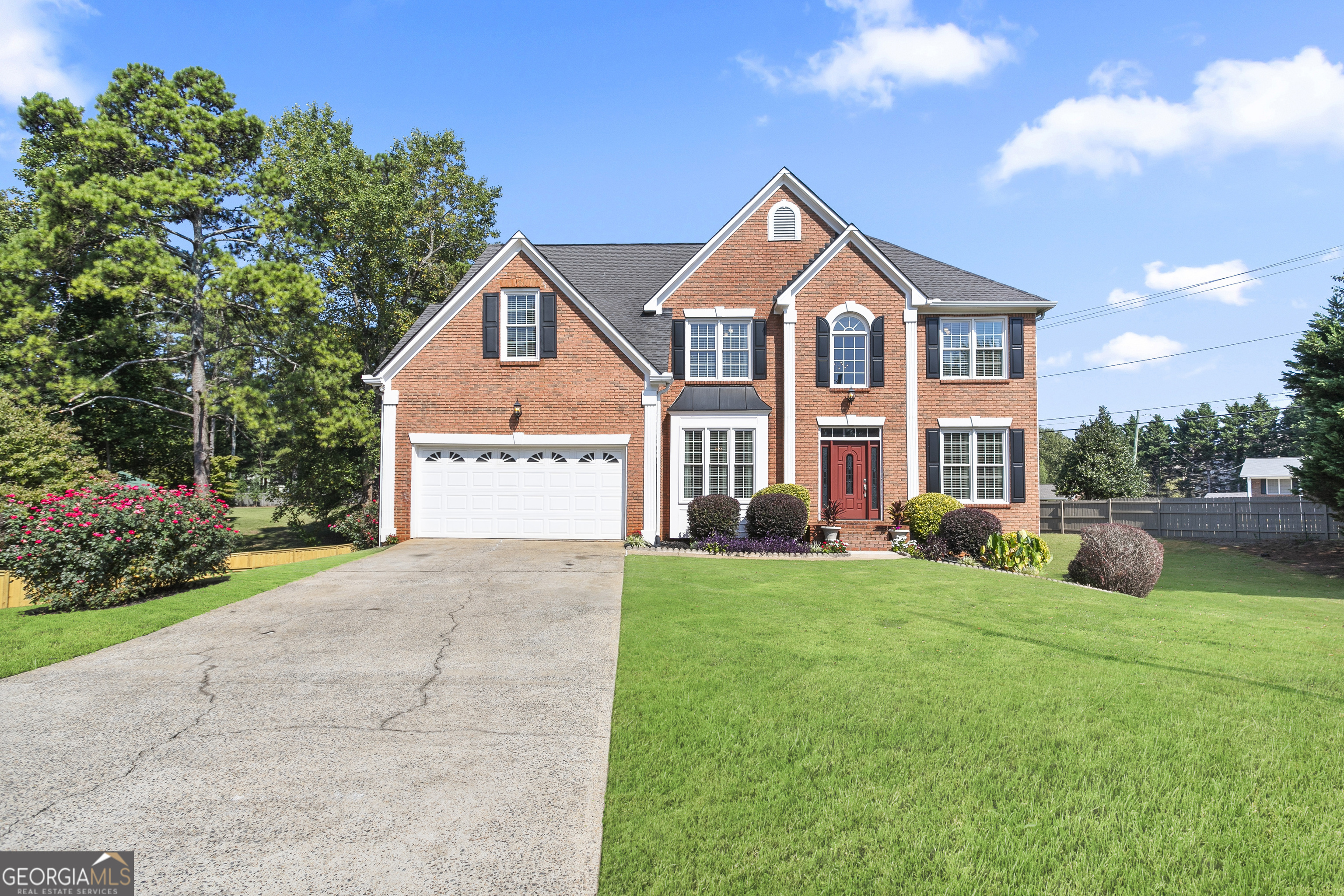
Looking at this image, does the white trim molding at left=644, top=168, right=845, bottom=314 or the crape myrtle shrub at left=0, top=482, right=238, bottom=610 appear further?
the white trim molding at left=644, top=168, right=845, bottom=314

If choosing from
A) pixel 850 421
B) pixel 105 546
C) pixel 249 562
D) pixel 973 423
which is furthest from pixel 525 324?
pixel 973 423

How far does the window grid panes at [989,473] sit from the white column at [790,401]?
5.12 meters

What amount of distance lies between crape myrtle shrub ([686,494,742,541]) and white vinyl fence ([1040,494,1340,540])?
16.0m

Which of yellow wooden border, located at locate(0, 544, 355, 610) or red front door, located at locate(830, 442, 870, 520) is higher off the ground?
red front door, located at locate(830, 442, 870, 520)

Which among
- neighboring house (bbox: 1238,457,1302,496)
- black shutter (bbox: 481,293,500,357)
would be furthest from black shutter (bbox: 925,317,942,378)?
neighboring house (bbox: 1238,457,1302,496)

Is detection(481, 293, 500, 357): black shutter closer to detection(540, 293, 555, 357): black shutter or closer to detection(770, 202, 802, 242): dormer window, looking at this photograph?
detection(540, 293, 555, 357): black shutter

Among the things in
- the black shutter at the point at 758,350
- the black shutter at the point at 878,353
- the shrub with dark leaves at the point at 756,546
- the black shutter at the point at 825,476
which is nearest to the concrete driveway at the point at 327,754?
the shrub with dark leaves at the point at 756,546

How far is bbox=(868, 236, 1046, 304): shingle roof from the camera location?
774 inches

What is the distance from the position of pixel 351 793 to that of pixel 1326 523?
3112 centimetres

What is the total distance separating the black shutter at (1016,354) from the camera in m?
19.7

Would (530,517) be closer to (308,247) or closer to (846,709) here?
(846,709)

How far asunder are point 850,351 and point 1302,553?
16.3 m

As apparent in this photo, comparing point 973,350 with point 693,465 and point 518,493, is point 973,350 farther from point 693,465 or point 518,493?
point 518,493

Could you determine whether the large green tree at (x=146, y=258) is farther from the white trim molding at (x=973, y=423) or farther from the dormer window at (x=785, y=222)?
the white trim molding at (x=973, y=423)
